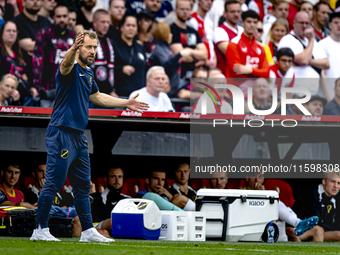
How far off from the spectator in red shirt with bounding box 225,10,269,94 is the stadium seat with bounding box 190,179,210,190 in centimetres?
169

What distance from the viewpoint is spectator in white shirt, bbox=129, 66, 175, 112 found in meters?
9.28

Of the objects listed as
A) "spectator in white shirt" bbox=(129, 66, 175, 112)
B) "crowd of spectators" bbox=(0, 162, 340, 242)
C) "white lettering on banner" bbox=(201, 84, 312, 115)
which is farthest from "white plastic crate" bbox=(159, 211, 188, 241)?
"white lettering on banner" bbox=(201, 84, 312, 115)

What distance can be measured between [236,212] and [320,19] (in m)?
4.82

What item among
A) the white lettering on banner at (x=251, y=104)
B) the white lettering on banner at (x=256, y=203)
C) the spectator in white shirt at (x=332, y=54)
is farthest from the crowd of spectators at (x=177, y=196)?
the spectator in white shirt at (x=332, y=54)

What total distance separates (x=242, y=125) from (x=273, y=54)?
169cm

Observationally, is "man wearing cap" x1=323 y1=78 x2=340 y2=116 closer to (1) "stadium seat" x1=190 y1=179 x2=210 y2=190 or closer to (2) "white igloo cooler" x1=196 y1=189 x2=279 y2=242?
(1) "stadium seat" x1=190 y1=179 x2=210 y2=190

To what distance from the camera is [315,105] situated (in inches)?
396

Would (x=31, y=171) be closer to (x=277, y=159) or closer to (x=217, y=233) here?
(x=217, y=233)

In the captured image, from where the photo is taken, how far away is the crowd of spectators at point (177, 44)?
29.6 feet

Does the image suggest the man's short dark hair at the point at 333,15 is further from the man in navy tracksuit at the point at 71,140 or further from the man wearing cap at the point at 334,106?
the man in navy tracksuit at the point at 71,140

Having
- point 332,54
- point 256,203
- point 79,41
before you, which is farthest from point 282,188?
point 79,41

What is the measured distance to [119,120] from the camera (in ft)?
29.4

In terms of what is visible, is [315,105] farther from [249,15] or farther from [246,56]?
[249,15]

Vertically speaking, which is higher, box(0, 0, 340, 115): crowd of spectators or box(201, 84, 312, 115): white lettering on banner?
box(0, 0, 340, 115): crowd of spectators
